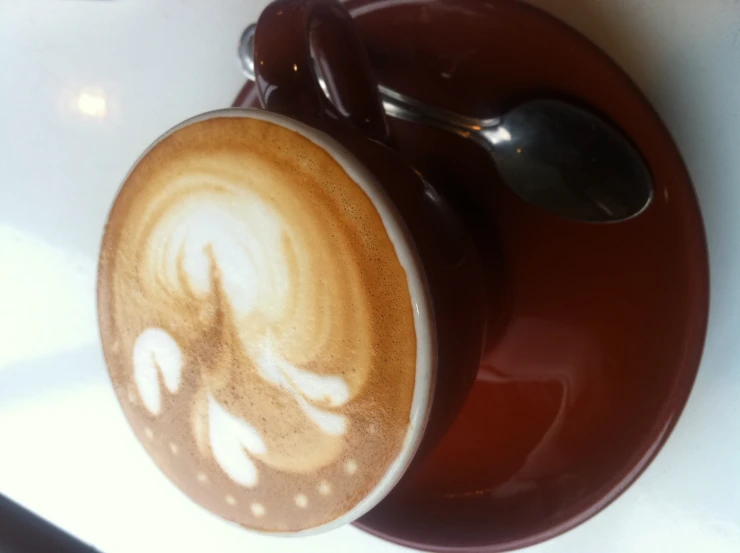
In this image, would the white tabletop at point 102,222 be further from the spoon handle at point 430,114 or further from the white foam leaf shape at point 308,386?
the white foam leaf shape at point 308,386

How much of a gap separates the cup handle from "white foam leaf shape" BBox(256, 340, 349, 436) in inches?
Result: 6.6

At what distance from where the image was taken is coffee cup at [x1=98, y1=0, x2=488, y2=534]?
1.17 ft

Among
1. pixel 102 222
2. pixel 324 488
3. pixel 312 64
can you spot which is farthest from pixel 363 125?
pixel 102 222

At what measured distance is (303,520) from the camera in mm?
420

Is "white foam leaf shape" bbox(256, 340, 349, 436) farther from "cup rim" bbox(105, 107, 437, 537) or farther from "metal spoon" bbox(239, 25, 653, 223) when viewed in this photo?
"metal spoon" bbox(239, 25, 653, 223)

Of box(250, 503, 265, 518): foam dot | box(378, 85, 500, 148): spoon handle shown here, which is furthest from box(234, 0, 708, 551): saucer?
box(250, 503, 265, 518): foam dot

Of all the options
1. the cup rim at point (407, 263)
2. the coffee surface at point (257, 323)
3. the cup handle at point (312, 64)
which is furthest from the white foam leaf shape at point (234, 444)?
the cup handle at point (312, 64)

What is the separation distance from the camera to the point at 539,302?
515 millimetres

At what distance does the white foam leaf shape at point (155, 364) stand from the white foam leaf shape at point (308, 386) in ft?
0.27

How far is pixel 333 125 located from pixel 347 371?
0.17m

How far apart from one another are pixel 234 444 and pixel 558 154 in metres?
0.34

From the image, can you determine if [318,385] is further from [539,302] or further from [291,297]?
[539,302]

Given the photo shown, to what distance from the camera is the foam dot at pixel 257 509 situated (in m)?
0.44

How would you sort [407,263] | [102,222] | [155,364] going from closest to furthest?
[407,263] → [155,364] → [102,222]
